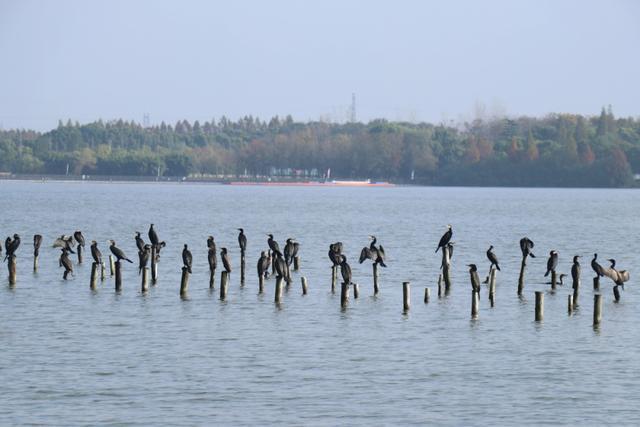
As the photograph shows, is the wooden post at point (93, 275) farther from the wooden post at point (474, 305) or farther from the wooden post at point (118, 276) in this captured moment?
the wooden post at point (474, 305)

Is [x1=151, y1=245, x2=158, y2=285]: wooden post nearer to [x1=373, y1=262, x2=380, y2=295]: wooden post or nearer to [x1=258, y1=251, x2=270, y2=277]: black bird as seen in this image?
[x1=258, y1=251, x2=270, y2=277]: black bird

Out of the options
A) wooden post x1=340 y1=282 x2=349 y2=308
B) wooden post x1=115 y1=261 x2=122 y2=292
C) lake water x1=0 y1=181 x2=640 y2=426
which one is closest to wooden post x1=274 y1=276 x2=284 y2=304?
lake water x1=0 y1=181 x2=640 y2=426

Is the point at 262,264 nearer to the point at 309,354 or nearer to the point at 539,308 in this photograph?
the point at 539,308

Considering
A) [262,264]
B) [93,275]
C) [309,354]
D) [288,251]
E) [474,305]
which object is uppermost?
[288,251]

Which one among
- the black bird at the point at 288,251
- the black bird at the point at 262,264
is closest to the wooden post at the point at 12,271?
the black bird at the point at 262,264

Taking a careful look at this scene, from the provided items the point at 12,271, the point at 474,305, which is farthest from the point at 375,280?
the point at 12,271

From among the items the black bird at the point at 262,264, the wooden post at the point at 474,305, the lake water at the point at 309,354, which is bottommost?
the lake water at the point at 309,354

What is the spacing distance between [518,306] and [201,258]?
23.6 m

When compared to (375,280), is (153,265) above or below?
above

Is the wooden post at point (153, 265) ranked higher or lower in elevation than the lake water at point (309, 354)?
higher

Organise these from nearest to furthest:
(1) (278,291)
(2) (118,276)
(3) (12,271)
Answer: (1) (278,291) → (2) (118,276) → (3) (12,271)

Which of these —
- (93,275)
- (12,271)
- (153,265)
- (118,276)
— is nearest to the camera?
(118,276)

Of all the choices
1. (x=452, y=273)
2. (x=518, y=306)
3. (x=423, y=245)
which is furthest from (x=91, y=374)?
(x=423, y=245)

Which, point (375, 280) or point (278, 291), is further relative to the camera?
point (375, 280)
